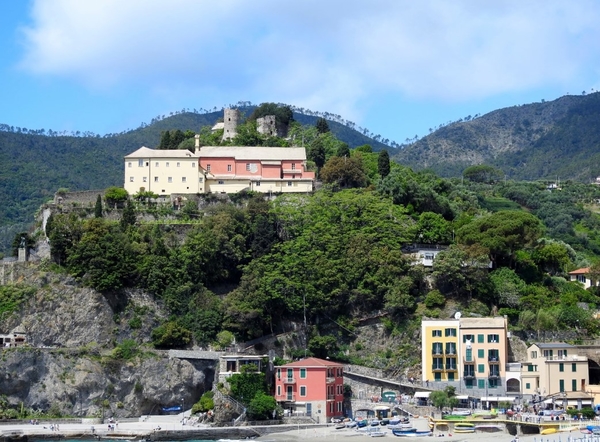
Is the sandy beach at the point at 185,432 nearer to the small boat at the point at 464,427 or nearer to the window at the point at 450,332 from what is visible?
the small boat at the point at 464,427

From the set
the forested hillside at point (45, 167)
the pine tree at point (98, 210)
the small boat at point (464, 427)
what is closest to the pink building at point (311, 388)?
the small boat at point (464, 427)

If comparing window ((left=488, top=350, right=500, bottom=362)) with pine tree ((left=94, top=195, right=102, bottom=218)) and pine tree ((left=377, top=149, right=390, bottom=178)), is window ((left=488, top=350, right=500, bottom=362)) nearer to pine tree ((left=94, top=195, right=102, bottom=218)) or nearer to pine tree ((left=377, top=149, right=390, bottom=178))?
pine tree ((left=377, top=149, right=390, bottom=178))

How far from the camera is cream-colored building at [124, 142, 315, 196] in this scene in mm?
73312

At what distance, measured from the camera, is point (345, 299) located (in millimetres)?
63125

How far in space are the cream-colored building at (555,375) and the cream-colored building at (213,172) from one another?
76.5 feet

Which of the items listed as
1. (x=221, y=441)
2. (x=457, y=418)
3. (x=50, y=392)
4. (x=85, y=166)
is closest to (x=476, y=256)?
(x=457, y=418)

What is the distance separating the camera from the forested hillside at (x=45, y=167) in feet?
441

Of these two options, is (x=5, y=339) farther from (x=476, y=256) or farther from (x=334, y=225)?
(x=476, y=256)

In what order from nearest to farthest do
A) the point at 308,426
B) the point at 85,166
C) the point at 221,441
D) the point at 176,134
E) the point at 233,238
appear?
the point at 221,441, the point at 308,426, the point at 233,238, the point at 176,134, the point at 85,166

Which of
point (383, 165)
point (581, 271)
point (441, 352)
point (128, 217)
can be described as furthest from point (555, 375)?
point (128, 217)

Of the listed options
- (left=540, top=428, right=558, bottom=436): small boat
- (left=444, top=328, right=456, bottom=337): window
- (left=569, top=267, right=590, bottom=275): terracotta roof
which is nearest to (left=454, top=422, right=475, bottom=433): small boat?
(left=540, top=428, right=558, bottom=436): small boat

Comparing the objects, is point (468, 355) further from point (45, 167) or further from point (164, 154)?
point (45, 167)

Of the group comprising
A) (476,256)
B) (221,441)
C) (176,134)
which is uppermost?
(176,134)

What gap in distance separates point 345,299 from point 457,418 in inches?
480
